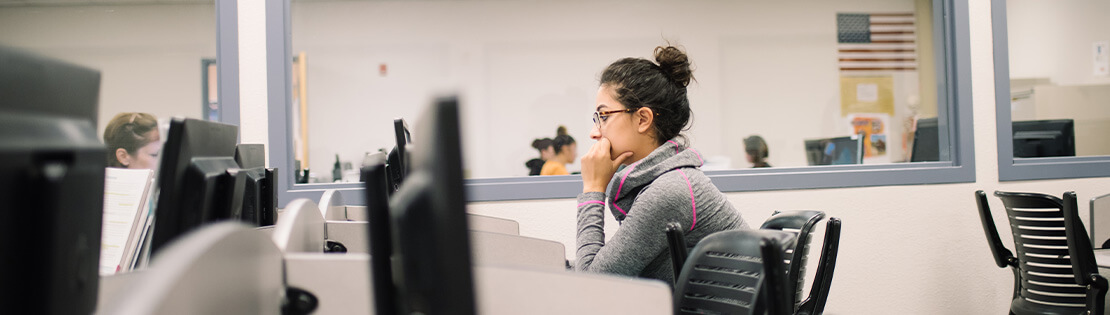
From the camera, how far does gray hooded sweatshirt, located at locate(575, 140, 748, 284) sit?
1361 mm

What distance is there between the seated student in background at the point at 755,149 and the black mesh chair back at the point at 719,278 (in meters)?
4.60

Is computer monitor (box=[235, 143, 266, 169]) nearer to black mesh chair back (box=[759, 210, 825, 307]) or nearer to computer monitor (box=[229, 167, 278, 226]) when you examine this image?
computer monitor (box=[229, 167, 278, 226])

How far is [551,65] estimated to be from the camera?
6.07 metres

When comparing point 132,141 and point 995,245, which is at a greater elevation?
point 132,141

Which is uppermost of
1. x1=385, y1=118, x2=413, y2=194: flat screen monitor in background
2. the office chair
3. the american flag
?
the american flag

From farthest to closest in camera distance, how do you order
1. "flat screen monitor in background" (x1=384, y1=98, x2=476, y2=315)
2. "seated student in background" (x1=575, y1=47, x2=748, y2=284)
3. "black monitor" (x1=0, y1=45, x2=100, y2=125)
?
"seated student in background" (x1=575, y1=47, x2=748, y2=284) < "black monitor" (x1=0, y1=45, x2=100, y2=125) < "flat screen monitor in background" (x1=384, y1=98, x2=476, y2=315)

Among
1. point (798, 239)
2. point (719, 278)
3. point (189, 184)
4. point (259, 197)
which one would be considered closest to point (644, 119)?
point (798, 239)

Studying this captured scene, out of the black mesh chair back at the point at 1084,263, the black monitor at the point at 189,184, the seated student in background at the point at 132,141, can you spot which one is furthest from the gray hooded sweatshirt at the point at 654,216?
the seated student in background at the point at 132,141

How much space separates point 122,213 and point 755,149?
205 inches

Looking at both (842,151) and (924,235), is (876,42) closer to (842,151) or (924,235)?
(842,151)

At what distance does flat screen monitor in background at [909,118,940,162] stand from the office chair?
2.41ft

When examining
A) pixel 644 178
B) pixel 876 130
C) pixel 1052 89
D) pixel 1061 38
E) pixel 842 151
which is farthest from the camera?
pixel 876 130

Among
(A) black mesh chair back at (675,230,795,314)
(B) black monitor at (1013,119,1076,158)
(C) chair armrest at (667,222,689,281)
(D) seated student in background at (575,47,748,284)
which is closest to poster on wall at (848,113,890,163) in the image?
(B) black monitor at (1013,119,1076,158)

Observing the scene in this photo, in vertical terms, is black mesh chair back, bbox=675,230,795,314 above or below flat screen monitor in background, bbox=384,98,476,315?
below
